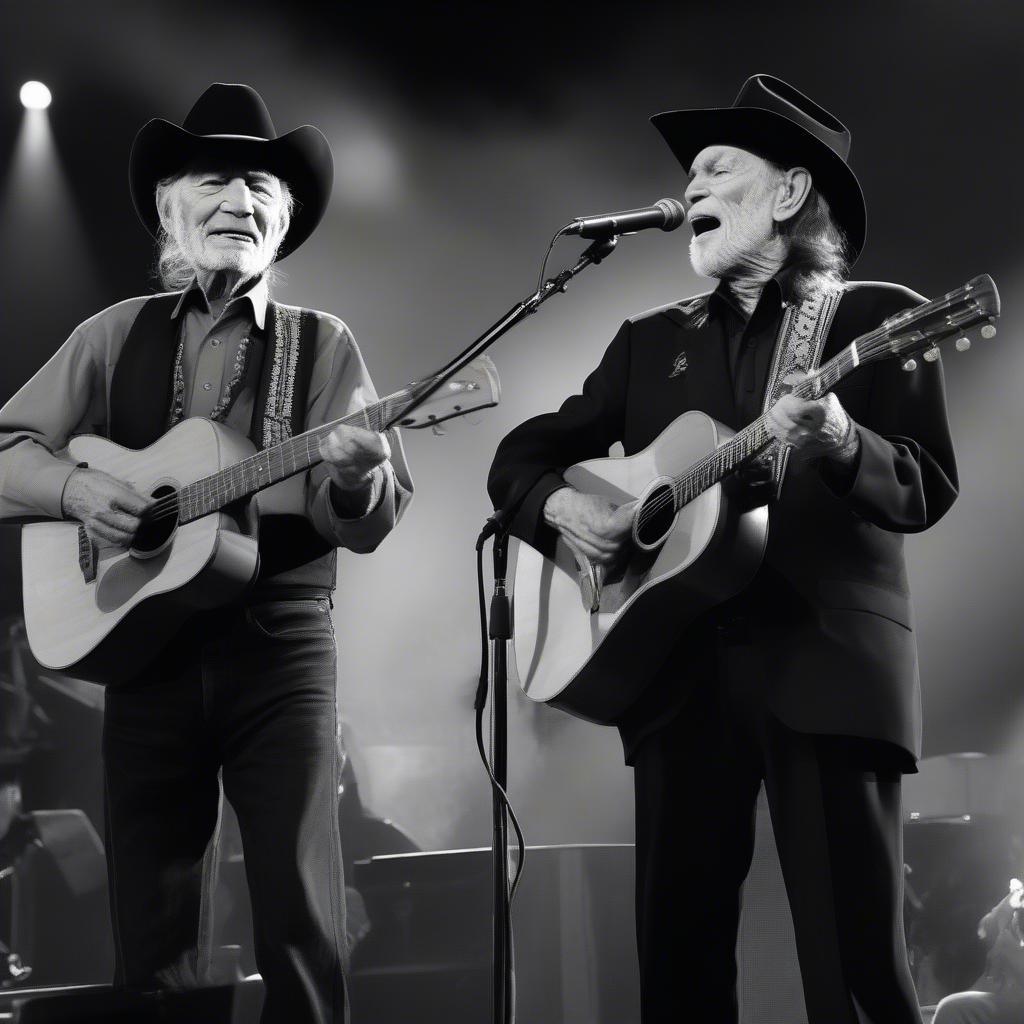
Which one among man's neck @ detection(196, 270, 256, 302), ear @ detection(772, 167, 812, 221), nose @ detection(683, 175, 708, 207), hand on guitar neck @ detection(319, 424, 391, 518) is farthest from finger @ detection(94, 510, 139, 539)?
ear @ detection(772, 167, 812, 221)

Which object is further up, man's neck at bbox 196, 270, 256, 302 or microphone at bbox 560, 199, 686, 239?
man's neck at bbox 196, 270, 256, 302

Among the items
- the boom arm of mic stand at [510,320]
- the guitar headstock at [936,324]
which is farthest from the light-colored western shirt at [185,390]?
the guitar headstock at [936,324]

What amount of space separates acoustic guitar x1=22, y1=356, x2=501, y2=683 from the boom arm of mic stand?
0.02 metres

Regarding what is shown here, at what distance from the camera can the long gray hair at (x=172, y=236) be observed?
3123 millimetres

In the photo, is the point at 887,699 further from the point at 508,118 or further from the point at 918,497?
the point at 508,118

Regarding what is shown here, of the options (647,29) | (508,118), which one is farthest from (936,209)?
(508,118)

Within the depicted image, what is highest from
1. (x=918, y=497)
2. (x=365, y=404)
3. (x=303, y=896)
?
(x=365, y=404)

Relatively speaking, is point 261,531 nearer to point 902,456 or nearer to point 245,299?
point 245,299

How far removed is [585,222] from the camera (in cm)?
234

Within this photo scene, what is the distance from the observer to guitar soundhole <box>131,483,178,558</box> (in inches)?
107

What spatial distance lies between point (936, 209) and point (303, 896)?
3.57 m

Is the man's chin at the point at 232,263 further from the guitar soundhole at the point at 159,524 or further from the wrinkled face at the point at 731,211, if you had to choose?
the wrinkled face at the point at 731,211

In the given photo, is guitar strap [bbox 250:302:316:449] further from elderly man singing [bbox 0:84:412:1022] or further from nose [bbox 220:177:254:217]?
nose [bbox 220:177:254:217]

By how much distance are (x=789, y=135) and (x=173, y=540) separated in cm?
155
